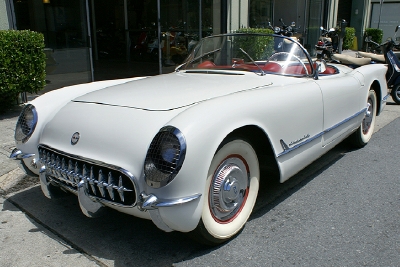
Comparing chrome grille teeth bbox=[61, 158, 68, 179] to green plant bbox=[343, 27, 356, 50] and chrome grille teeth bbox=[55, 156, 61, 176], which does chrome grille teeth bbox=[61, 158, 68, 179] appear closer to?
chrome grille teeth bbox=[55, 156, 61, 176]

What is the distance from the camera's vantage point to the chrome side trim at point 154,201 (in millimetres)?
2032

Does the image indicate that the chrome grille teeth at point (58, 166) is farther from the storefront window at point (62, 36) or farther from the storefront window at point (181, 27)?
the storefront window at point (181, 27)

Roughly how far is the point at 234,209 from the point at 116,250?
2.71ft

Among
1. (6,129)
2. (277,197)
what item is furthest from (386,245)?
(6,129)

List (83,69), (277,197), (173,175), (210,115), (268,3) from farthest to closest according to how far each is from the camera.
→ (268,3), (83,69), (277,197), (210,115), (173,175)

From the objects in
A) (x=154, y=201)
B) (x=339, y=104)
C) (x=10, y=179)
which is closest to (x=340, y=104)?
(x=339, y=104)

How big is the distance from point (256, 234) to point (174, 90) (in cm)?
121

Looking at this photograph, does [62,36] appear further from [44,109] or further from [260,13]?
[260,13]

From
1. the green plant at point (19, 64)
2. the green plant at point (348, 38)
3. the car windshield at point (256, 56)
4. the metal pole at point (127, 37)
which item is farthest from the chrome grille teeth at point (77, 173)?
the green plant at point (348, 38)

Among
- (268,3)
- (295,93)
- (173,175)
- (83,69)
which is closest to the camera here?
(173,175)

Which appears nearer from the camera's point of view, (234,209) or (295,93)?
(234,209)

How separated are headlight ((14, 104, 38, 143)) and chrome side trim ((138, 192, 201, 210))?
50.3 inches

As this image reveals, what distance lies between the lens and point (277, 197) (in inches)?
128

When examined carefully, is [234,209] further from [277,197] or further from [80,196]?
[80,196]
